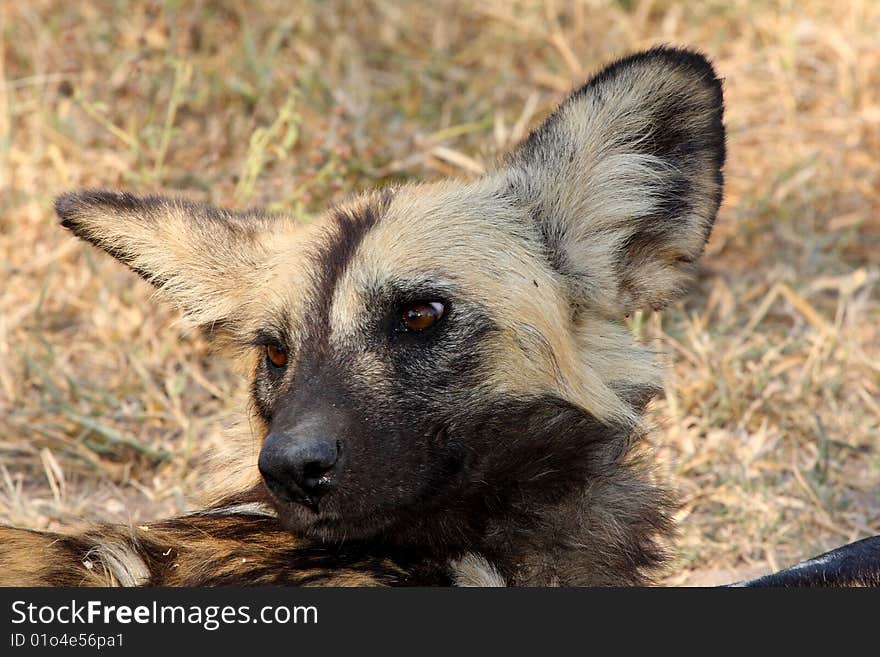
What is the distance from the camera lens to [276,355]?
3.56 meters

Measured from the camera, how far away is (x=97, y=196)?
368 centimetres

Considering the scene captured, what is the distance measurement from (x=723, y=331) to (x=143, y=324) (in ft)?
7.85

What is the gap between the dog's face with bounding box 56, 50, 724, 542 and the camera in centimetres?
317

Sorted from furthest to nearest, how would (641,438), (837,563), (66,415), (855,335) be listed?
(855,335), (66,415), (641,438), (837,563)

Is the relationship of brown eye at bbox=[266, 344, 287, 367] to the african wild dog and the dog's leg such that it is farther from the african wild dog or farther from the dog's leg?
the dog's leg

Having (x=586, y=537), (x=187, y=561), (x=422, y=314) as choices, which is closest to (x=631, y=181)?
(x=422, y=314)

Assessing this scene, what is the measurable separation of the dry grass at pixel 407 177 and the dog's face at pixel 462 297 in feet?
1.39

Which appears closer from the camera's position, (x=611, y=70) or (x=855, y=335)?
(x=611, y=70)

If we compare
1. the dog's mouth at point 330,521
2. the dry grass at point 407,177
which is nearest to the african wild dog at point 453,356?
the dog's mouth at point 330,521

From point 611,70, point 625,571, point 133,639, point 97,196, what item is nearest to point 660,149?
point 611,70

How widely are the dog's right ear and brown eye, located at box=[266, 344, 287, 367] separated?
23 cm

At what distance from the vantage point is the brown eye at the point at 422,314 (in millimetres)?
3346

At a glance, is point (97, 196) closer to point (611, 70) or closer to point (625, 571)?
point (611, 70)

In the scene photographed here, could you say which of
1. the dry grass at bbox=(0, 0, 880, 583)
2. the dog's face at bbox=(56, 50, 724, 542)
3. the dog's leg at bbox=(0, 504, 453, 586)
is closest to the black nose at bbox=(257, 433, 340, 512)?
the dog's face at bbox=(56, 50, 724, 542)
